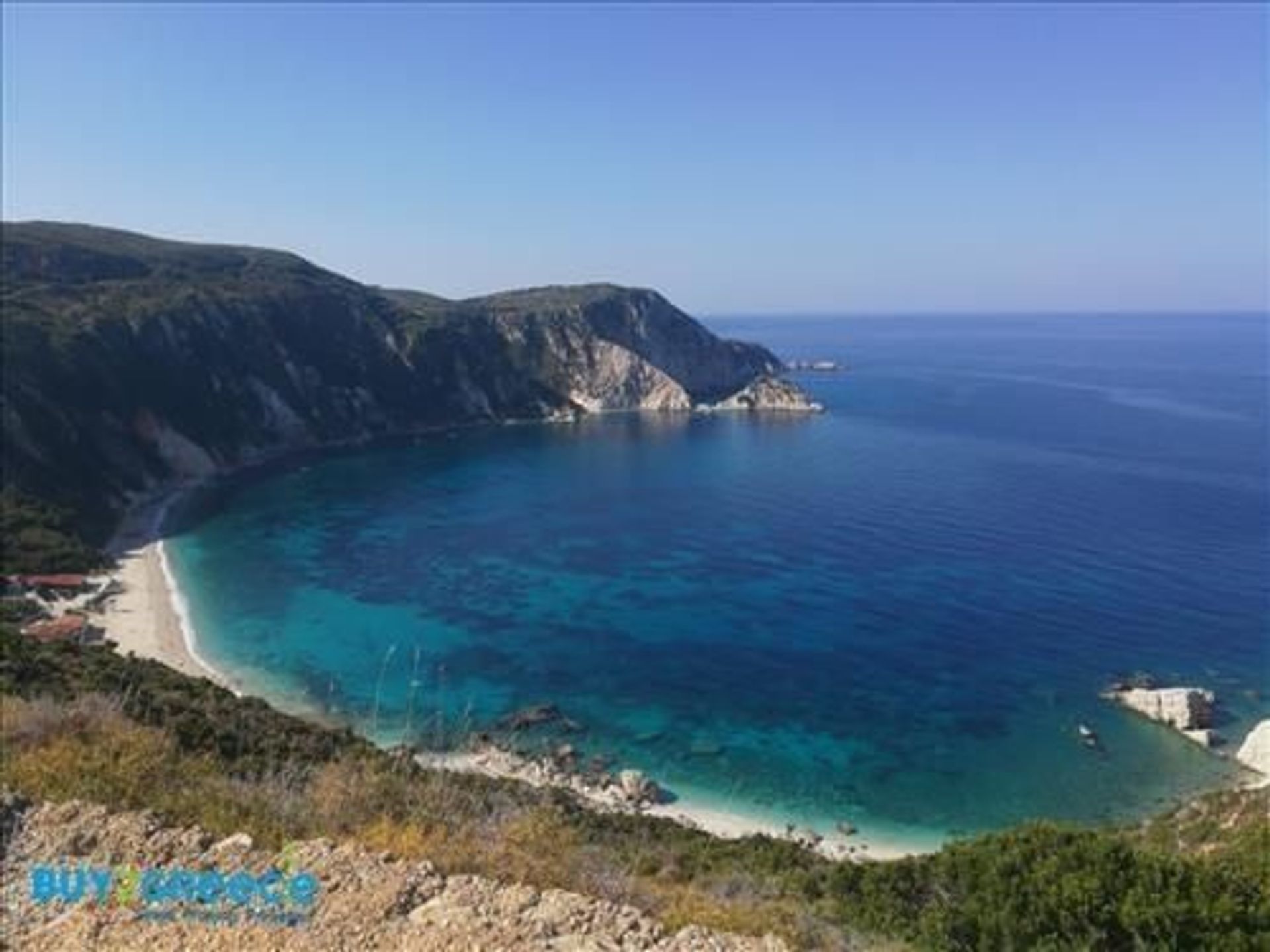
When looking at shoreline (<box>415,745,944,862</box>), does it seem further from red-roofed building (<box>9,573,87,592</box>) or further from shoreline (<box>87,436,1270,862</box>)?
red-roofed building (<box>9,573,87,592</box>)

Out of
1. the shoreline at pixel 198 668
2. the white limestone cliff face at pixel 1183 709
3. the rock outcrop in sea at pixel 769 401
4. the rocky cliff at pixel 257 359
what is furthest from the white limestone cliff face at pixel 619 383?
the white limestone cliff face at pixel 1183 709

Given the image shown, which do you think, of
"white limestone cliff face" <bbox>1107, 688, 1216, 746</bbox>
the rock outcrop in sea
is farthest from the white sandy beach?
the rock outcrop in sea

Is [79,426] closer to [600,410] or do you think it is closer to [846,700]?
[846,700]

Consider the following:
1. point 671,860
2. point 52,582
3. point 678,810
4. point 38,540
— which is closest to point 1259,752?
point 678,810

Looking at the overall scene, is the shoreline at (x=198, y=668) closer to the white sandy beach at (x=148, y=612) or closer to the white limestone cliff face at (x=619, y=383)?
the white sandy beach at (x=148, y=612)

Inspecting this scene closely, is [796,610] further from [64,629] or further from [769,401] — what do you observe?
[769,401]
